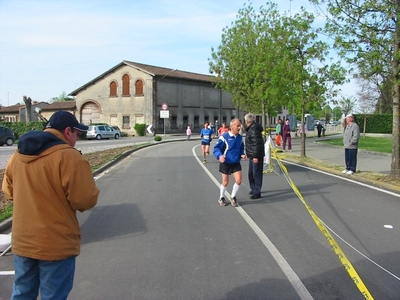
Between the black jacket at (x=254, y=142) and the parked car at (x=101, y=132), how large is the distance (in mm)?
35093

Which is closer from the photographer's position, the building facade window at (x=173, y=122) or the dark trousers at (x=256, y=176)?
the dark trousers at (x=256, y=176)

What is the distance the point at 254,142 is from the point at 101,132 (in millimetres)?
36626

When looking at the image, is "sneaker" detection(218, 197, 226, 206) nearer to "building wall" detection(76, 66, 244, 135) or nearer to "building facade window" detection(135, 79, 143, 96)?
"building wall" detection(76, 66, 244, 135)

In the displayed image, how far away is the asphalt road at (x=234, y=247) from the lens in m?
4.16

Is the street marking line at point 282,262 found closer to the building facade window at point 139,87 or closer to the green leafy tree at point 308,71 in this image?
the green leafy tree at point 308,71

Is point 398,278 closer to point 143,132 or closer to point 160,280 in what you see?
point 160,280

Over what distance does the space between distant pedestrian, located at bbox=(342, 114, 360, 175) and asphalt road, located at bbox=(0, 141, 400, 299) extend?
2.72 metres

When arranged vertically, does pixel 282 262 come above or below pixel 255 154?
below

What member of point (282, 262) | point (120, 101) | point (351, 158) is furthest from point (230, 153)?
point (120, 101)

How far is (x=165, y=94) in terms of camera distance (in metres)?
53.0

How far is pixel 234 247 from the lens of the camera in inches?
215

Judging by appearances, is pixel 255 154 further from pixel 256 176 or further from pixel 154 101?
pixel 154 101

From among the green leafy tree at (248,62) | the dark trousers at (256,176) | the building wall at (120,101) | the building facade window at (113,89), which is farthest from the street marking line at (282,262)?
the building facade window at (113,89)

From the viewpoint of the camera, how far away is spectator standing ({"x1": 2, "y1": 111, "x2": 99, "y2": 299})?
2641 mm
